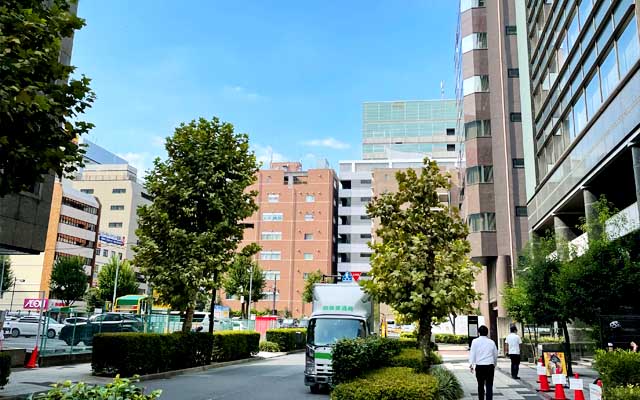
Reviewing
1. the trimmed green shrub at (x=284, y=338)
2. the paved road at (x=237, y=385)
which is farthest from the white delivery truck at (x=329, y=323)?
the trimmed green shrub at (x=284, y=338)

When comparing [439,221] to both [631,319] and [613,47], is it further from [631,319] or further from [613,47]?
[613,47]

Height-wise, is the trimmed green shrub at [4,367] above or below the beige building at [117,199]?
below

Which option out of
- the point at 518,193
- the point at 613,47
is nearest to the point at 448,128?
the point at 518,193

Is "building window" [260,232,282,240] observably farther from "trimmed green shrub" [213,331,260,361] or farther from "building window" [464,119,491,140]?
"trimmed green shrub" [213,331,260,361]

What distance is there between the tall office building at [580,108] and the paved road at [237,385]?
12850 mm

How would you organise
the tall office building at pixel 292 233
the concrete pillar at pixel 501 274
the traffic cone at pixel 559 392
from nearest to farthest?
the traffic cone at pixel 559 392, the concrete pillar at pixel 501 274, the tall office building at pixel 292 233

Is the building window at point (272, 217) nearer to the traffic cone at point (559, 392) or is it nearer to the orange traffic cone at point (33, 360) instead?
the orange traffic cone at point (33, 360)

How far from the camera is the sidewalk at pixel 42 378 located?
1334 centimetres

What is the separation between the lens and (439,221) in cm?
1298

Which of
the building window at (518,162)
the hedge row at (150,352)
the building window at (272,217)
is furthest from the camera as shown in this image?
the building window at (272,217)

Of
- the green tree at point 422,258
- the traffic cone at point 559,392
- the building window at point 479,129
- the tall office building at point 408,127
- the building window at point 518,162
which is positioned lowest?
the traffic cone at point 559,392

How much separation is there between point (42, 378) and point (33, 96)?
40.0 feet

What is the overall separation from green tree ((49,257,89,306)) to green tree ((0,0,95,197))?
5872 centimetres

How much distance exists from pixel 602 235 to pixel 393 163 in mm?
82949
